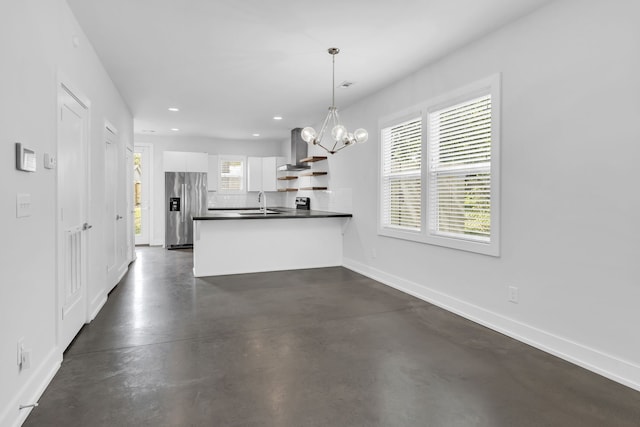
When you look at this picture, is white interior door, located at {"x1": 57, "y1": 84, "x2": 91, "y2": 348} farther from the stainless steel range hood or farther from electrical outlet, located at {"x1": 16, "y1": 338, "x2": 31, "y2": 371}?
the stainless steel range hood

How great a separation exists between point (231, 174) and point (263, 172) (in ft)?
2.67

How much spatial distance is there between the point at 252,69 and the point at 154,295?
286 cm

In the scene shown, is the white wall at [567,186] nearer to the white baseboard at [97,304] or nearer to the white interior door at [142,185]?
the white baseboard at [97,304]

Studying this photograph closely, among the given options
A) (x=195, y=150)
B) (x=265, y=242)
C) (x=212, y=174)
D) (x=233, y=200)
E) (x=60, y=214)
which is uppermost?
(x=195, y=150)

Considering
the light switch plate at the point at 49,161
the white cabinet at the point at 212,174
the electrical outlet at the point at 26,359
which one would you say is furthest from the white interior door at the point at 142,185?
the electrical outlet at the point at 26,359

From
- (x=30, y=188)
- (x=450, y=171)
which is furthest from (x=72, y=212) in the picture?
(x=450, y=171)

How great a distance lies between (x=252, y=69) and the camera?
409cm

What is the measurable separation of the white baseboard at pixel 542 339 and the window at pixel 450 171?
58 cm

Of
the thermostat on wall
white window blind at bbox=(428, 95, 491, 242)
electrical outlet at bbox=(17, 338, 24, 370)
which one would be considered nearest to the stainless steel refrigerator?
white window blind at bbox=(428, 95, 491, 242)

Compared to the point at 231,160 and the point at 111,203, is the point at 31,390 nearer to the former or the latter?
the point at 111,203

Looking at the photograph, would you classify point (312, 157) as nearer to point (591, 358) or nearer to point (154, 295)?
point (154, 295)

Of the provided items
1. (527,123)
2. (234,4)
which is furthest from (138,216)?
(527,123)

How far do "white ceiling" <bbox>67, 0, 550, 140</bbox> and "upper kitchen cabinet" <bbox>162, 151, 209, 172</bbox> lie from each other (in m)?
3.02

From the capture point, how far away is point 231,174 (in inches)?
359
